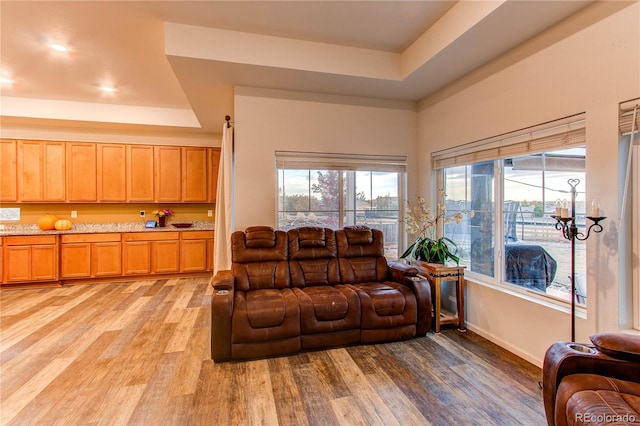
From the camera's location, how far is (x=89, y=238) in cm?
477

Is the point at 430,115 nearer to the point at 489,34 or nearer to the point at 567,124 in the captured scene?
the point at 489,34

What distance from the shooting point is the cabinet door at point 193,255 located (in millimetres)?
5181

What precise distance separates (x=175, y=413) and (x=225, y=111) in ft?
12.3

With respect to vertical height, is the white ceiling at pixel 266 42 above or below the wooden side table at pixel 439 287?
above

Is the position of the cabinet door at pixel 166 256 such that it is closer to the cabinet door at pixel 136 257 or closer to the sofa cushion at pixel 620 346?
the cabinet door at pixel 136 257

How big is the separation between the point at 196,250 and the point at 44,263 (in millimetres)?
2173

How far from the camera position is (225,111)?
14.3 feet

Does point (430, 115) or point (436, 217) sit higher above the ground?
point (430, 115)

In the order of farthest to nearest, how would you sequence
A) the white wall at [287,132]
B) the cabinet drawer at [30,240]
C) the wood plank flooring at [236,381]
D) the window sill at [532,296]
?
the cabinet drawer at [30,240] → the white wall at [287,132] → the window sill at [532,296] → the wood plank flooring at [236,381]

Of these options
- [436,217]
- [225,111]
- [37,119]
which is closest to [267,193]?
[225,111]

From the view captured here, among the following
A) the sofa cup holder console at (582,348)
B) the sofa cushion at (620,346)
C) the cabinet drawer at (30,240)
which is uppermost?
the cabinet drawer at (30,240)

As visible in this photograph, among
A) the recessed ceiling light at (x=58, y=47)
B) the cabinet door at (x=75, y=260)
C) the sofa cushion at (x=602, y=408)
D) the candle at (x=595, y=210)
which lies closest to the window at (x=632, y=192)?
the candle at (x=595, y=210)

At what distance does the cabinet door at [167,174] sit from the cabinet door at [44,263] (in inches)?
65.9

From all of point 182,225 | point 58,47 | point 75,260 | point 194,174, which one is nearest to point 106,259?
point 75,260
